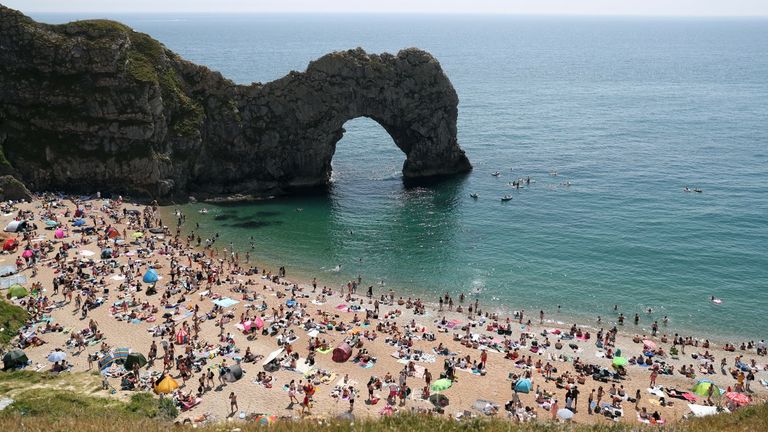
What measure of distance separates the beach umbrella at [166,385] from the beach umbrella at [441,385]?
16489 millimetres

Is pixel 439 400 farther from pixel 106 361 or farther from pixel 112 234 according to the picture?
pixel 112 234

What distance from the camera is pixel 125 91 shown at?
7444cm

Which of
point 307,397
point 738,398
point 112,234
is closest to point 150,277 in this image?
point 112,234

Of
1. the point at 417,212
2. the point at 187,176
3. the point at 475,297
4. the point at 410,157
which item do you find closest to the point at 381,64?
the point at 410,157

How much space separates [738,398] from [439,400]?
19505 mm

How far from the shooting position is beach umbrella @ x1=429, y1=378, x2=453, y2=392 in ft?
128

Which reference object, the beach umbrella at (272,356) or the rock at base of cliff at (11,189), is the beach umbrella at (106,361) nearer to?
the beach umbrella at (272,356)

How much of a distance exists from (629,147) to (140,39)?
86178mm

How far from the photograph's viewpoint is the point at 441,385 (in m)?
39.1

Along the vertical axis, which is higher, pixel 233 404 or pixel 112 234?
pixel 112 234

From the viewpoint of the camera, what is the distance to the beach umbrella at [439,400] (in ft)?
124

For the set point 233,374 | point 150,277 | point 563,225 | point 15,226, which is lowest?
point 233,374

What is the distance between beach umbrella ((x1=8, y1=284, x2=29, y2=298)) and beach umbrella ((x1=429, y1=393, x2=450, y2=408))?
3560 cm

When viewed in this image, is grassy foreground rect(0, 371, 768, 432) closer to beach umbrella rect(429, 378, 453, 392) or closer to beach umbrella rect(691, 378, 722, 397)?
beach umbrella rect(691, 378, 722, 397)
